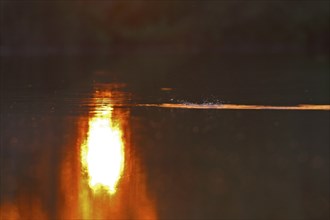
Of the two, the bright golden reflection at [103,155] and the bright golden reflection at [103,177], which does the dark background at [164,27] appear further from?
the bright golden reflection at [103,177]

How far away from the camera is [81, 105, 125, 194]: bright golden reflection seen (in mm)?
10578

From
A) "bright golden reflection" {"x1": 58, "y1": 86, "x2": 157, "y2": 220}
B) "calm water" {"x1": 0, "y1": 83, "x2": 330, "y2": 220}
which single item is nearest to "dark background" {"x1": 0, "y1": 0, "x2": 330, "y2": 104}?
"calm water" {"x1": 0, "y1": 83, "x2": 330, "y2": 220}

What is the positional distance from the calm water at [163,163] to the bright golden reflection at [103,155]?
2 centimetres

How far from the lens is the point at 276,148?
1334 cm

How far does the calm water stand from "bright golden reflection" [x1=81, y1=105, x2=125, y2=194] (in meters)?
0.02

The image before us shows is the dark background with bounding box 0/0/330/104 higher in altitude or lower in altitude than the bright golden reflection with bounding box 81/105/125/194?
higher

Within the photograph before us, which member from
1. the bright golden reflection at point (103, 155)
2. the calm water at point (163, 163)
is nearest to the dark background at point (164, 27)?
the calm water at point (163, 163)

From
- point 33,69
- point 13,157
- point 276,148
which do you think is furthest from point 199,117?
point 33,69

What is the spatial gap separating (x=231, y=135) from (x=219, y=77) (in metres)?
17.0

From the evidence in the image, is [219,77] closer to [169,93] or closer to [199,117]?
[169,93]

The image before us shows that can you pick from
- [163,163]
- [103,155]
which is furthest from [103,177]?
[103,155]

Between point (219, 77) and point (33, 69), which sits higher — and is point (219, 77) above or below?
below

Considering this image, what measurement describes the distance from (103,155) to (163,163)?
1.13 m

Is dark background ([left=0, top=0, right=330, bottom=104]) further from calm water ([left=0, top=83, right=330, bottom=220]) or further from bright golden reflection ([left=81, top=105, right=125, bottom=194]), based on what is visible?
bright golden reflection ([left=81, top=105, right=125, bottom=194])
